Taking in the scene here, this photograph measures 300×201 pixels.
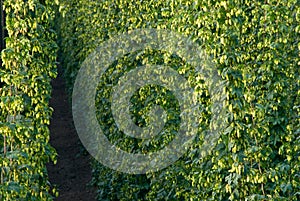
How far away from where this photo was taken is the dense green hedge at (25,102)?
17.7ft

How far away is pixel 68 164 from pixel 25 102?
7.24 metres

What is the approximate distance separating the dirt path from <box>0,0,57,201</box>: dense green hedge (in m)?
4.98

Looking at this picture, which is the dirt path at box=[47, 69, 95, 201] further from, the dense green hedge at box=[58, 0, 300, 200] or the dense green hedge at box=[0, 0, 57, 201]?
the dense green hedge at box=[0, 0, 57, 201]

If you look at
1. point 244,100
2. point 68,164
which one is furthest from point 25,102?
point 68,164

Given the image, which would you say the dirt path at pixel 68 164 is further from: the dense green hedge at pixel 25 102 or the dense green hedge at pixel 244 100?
the dense green hedge at pixel 25 102

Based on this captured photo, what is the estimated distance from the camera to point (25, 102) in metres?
5.60

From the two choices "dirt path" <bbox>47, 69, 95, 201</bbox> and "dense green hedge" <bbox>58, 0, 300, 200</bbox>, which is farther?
"dirt path" <bbox>47, 69, 95, 201</bbox>

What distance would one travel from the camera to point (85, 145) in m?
12.3

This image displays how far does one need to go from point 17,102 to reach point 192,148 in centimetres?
227

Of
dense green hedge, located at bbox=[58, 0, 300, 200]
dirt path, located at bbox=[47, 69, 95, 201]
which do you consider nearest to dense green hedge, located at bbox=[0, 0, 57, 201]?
dense green hedge, located at bbox=[58, 0, 300, 200]

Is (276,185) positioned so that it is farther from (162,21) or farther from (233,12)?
(162,21)

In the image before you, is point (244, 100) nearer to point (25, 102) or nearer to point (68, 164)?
point (25, 102)

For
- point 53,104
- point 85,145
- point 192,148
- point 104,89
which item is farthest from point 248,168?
point 53,104

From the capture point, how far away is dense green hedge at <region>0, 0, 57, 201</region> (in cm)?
541
